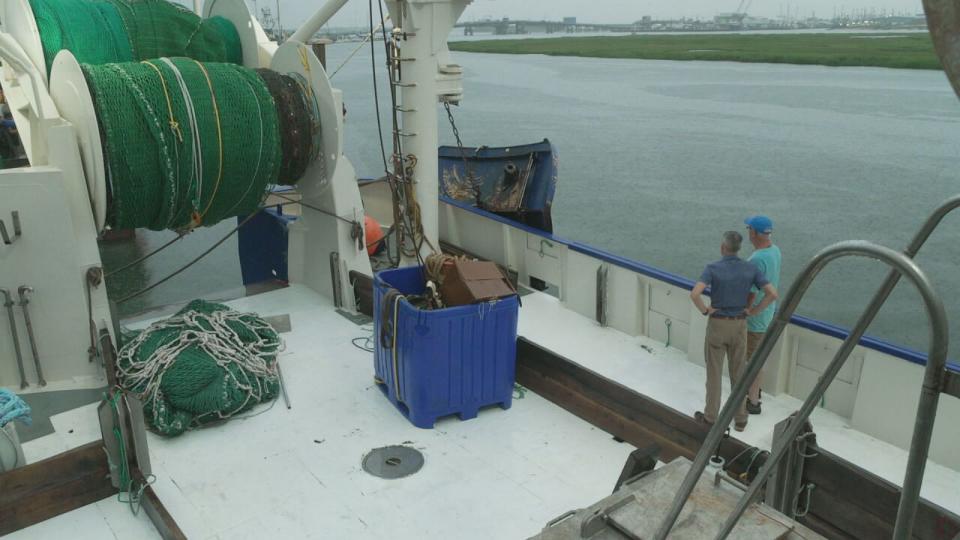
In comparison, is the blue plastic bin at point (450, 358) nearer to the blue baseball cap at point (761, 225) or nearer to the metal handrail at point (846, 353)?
the blue baseball cap at point (761, 225)

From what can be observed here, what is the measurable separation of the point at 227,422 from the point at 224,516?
932 mm

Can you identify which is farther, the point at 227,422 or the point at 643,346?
the point at 643,346

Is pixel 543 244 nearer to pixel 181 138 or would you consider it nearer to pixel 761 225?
pixel 761 225

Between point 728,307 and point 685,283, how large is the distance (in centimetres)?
121

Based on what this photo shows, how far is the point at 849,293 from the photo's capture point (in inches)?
551

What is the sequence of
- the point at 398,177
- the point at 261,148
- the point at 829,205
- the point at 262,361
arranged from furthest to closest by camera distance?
the point at 829,205 < the point at 398,177 < the point at 261,148 < the point at 262,361

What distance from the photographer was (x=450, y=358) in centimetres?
441

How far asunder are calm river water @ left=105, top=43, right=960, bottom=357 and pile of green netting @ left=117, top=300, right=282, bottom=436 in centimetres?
616

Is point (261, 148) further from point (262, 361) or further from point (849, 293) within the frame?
point (849, 293)

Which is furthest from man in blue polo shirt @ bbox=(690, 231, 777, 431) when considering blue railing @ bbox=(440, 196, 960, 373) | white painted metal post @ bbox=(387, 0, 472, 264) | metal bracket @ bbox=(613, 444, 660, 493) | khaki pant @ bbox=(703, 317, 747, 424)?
white painted metal post @ bbox=(387, 0, 472, 264)

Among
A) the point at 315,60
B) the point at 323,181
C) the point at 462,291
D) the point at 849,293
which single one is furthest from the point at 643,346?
the point at 849,293

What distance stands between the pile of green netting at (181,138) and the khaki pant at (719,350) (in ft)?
11.3

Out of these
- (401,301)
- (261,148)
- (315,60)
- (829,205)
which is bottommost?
(829,205)

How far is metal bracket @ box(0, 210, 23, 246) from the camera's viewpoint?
14.9 ft
